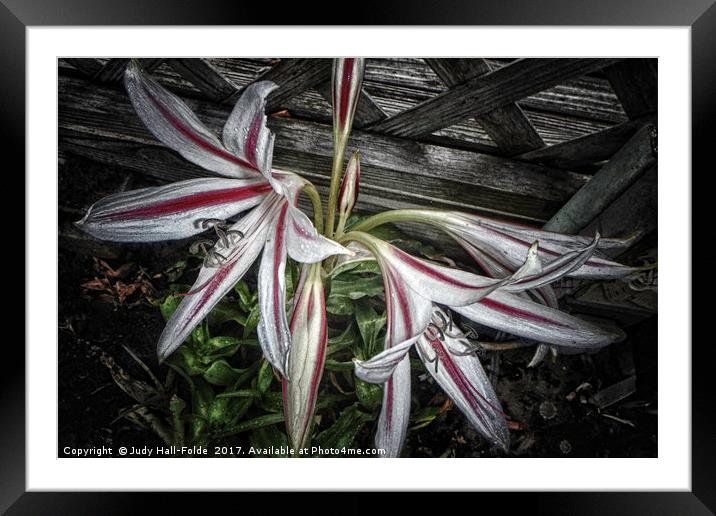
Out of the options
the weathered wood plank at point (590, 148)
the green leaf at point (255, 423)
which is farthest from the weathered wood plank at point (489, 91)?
the green leaf at point (255, 423)

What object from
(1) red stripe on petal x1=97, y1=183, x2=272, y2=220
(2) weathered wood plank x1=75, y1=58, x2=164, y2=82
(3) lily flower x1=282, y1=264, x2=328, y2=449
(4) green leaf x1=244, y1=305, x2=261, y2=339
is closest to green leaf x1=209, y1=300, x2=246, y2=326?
(4) green leaf x1=244, y1=305, x2=261, y2=339

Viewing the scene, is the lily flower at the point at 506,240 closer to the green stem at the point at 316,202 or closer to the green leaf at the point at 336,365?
the green stem at the point at 316,202

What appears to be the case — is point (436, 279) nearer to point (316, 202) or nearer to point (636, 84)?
point (316, 202)

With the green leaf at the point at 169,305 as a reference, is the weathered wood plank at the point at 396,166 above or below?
above

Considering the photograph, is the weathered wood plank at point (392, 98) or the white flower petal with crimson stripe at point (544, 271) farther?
the weathered wood plank at point (392, 98)

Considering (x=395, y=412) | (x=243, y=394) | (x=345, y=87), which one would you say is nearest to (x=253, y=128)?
(x=345, y=87)

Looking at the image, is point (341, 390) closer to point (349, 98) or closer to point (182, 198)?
point (182, 198)
